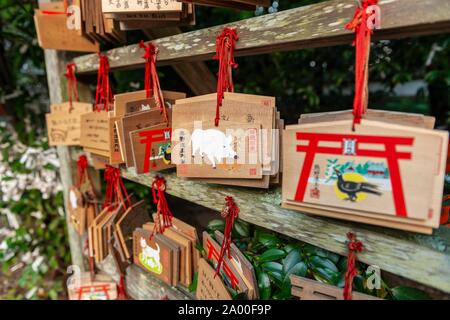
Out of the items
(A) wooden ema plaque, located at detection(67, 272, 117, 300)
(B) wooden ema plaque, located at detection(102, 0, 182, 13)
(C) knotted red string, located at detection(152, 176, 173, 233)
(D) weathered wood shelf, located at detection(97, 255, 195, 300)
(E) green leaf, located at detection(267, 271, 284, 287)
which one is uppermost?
(B) wooden ema plaque, located at detection(102, 0, 182, 13)

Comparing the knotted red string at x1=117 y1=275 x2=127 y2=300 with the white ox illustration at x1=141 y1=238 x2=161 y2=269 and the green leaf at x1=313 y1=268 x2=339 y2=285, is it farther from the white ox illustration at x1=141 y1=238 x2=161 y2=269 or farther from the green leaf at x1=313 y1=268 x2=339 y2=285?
the green leaf at x1=313 y1=268 x2=339 y2=285

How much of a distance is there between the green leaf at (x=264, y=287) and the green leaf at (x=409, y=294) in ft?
1.07

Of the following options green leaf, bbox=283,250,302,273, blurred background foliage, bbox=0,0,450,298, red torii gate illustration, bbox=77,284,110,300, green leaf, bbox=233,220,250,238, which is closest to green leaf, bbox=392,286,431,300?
green leaf, bbox=283,250,302,273

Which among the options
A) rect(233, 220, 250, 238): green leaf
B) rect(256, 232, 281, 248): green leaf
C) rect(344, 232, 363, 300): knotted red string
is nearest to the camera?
rect(344, 232, 363, 300): knotted red string

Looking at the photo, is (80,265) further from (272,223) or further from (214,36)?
(214,36)

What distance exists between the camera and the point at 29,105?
7.80ft

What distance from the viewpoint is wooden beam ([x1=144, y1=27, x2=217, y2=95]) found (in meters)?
1.36

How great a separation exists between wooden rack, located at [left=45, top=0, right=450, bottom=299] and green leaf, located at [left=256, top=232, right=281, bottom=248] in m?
0.17

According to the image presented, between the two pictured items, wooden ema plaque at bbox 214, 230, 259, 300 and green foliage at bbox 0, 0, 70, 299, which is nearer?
wooden ema plaque at bbox 214, 230, 259, 300

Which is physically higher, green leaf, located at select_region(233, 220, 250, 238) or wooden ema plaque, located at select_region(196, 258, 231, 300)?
green leaf, located at select_region(233, 220, 250, 238)

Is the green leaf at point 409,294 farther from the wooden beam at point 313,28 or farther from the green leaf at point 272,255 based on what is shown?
the wooden beam at point 313,28

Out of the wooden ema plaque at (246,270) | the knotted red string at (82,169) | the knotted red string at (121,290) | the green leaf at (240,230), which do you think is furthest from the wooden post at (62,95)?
the wooden ema plaque at (246,270)

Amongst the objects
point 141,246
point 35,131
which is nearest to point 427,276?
point 141,246

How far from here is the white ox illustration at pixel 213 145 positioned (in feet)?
2.52
